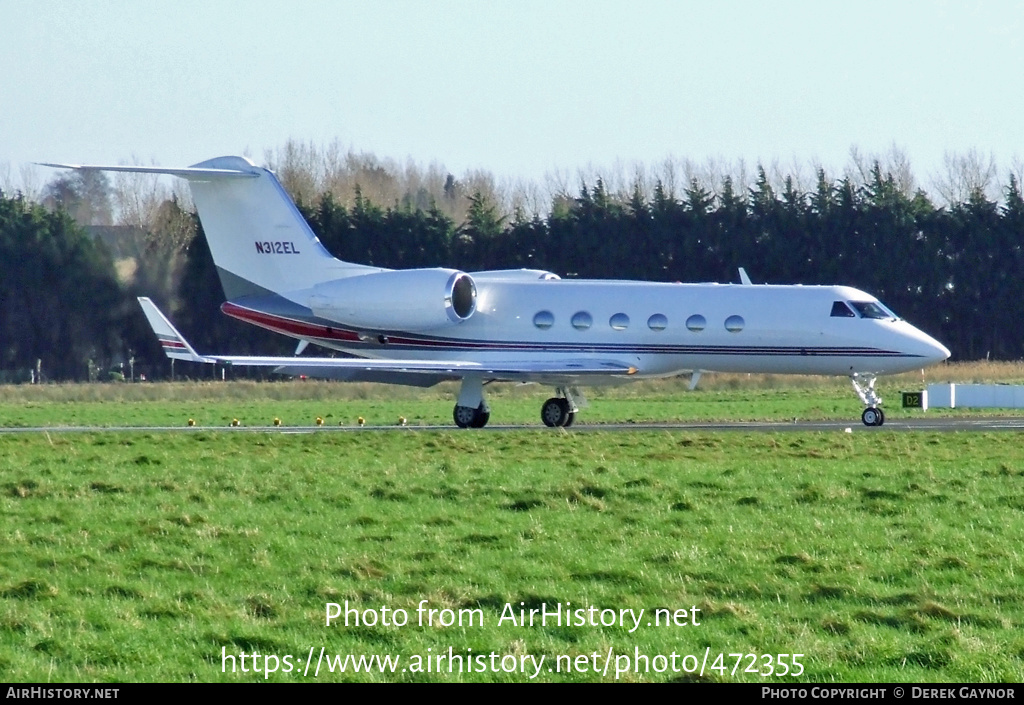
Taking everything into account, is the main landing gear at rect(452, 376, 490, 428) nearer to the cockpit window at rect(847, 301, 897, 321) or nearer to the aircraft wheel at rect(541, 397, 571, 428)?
the aircraft wheel at rect(541, 397, 571, 428)

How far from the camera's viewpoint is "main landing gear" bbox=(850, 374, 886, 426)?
86.9ft

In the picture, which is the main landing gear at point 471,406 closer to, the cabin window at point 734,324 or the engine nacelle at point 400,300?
the engine nacelle at point 400,300

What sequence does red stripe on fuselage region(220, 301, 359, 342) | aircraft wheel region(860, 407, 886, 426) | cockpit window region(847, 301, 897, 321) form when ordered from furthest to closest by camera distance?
red stripe on fuselage region(220, 301, 359, 342) → cockpit window region(847, 301, 897, 321) → aircraft wheel region(860, 407, 886, 426)

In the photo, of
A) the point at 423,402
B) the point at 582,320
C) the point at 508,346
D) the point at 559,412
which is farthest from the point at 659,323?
the point at 423,402

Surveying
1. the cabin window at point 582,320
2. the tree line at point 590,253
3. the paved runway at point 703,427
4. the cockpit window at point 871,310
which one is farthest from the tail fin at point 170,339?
the tree line at point 590,253

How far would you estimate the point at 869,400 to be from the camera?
27.0 meters

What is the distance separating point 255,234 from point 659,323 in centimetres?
850

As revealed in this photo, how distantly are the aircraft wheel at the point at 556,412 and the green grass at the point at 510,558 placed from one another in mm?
9080

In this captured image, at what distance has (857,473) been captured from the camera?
16.5m

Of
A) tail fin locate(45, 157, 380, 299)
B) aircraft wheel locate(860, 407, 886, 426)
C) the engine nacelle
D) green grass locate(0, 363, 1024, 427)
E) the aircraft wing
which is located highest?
tail fin locate(45, 157, 380, 299)

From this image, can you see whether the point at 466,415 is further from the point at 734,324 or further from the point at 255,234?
the point at 255,234

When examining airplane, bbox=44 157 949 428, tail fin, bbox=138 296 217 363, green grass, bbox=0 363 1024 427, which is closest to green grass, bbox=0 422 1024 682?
tail fin, bbox=138 296 217 363

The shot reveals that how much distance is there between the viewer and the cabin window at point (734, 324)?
27.0 metres

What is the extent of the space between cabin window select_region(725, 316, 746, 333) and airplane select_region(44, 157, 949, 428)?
1.0 inches
